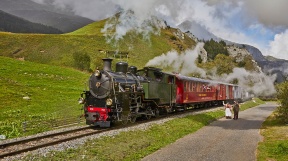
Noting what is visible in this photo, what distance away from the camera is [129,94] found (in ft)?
61.7

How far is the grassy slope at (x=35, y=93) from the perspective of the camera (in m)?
21.0

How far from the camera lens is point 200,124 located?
21609 mm

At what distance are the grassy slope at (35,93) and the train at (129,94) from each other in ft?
14.4

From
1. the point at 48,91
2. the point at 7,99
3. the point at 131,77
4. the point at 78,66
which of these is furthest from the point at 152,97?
the point at 78,66

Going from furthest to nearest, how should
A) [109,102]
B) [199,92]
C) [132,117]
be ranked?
1. [199,92]
2. [132,117]
3. [109,102]

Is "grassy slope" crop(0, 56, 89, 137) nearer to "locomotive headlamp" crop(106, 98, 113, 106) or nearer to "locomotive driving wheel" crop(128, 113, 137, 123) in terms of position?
"locomotive headlamp" crop(106, 98, 113, 106)

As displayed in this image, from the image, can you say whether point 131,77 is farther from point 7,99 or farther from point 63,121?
point 7,99

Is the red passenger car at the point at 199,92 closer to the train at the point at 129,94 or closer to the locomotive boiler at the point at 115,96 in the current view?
the train at the point at 129,94

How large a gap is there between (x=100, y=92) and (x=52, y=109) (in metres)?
9.20

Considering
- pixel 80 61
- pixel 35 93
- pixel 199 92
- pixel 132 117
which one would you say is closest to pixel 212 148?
pixel 132 117

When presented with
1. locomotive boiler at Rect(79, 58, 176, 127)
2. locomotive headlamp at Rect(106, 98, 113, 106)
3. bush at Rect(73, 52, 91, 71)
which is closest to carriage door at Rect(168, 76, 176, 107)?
locomotive boiler at Rect(79, 58, 176, 127)

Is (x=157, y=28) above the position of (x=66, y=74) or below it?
above

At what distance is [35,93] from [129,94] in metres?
15.5

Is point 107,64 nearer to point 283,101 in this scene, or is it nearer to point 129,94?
point 129,94
